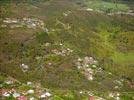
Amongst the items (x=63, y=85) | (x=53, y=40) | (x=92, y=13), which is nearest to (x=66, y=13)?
(x=92, y=13)

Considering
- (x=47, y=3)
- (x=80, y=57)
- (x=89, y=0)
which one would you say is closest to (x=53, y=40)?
(x=80, y=57)

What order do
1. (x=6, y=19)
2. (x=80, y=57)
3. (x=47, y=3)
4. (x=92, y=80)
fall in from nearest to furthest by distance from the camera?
(x=92, y=80) → (x=80, y=57) → (x=6, y=19) → (x=47, y=3)

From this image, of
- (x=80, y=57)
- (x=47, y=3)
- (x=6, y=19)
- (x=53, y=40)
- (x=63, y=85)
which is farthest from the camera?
(x=47, y=3)

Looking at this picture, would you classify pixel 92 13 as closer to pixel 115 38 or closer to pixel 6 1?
pixel 115 38

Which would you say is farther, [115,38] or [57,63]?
[115,38]

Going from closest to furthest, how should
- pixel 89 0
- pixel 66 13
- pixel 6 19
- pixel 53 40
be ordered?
pixel 53 40 → pixel 6 19 → pixel 66 13 → pixel 89 0

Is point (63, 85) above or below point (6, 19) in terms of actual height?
below
